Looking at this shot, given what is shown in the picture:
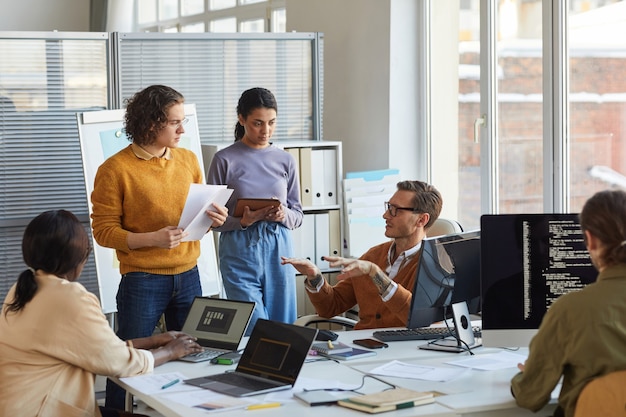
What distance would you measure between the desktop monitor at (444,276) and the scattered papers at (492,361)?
0.73ft

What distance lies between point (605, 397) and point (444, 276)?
1020mm

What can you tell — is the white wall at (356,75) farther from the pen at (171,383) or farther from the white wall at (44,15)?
the white wall at (44,15)

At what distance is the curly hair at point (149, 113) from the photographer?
3.49 meters

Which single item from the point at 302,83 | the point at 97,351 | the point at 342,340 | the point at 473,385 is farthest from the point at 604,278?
the point at 302,83

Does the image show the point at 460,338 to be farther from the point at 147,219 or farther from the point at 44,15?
the point at 44,15

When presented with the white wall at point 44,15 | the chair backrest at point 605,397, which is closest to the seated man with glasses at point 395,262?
the chair backrest at point 605,397

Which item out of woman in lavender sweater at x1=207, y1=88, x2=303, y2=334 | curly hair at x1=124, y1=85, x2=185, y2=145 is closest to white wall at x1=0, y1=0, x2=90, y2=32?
woman in lavender sweater at x1=207, y1=88, x2=303, y2=334

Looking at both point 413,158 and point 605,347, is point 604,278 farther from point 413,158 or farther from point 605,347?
point 413,158

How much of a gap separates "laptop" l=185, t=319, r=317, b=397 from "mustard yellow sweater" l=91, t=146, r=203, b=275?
83 cm

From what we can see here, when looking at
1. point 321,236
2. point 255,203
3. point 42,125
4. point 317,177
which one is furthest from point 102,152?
point 321,236

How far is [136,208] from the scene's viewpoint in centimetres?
346

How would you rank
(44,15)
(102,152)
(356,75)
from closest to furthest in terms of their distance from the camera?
1. (102,152)
2. (356,75)
3. (44,15)

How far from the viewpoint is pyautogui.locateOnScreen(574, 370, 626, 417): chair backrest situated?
209 cm

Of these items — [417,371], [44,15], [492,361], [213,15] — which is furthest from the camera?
[44,15]
